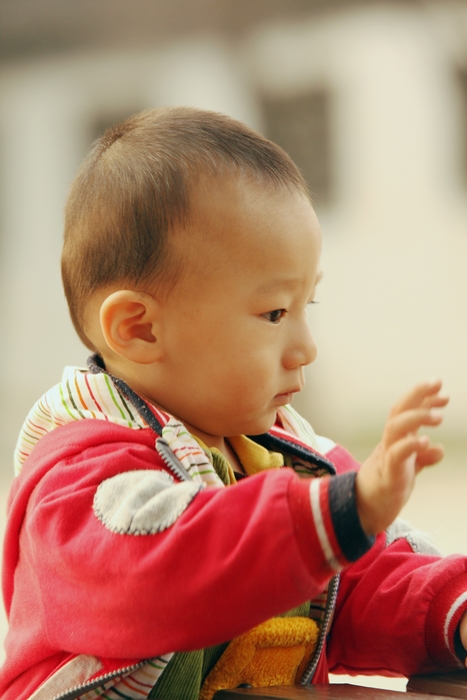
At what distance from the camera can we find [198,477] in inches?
36.4

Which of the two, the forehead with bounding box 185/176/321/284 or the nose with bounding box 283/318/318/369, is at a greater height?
the forehead with bounding box 185/176/321/284

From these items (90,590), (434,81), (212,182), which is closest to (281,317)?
(212,182)

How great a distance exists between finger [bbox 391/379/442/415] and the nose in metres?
0.29

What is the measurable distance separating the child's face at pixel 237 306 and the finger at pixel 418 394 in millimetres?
284

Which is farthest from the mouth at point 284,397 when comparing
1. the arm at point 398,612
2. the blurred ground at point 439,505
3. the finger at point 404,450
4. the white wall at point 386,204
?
the white wall at point 386,204

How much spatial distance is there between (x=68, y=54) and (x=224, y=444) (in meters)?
4.32

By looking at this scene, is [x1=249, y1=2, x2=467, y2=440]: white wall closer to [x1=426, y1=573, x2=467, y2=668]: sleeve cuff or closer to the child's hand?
[x1=426, y1=573, x2=467, y2=668]: sleeve cuff

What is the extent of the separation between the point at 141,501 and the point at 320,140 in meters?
4.45

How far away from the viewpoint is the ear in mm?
1000

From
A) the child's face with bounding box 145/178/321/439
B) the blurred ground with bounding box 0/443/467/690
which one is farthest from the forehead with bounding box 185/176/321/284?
the blurred ground with bounding box 0/443/467/690

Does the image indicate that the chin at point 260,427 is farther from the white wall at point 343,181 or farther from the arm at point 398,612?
the white wall at point 343,181

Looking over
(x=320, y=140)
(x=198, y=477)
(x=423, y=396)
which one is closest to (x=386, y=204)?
(x=320, y=140)

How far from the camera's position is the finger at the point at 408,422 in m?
0.73

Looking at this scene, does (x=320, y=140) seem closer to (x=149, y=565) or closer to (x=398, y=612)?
(x=398, y=612)
